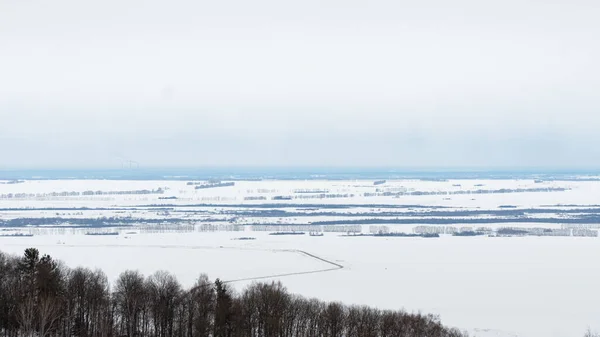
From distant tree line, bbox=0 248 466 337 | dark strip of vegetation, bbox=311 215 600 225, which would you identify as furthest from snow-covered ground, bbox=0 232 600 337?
dark strip of vegetation, bbox=311 215 600 225

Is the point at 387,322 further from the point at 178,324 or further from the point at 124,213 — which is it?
the point at 124,213

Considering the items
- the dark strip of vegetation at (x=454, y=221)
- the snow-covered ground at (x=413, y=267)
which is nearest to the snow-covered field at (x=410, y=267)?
the snow-covered ground at (x=413, y=267)

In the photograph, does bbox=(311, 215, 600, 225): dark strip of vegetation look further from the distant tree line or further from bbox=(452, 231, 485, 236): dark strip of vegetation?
the distant tree line

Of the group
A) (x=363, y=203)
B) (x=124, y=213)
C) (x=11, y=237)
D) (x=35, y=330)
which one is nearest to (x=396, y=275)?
(x=35, y=330)

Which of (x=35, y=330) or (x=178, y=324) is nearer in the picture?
(x=35, y=330)

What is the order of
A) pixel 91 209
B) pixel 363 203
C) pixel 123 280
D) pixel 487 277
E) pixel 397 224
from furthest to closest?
1. pixel 363 203
2. pixel 91 209
3. pixel 397 224
4. pixel 487 277
5. pixel 123 280

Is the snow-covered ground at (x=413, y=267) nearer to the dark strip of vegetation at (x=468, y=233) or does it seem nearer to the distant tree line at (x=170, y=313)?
the dark strip of vegetation at (x=468, y=233)

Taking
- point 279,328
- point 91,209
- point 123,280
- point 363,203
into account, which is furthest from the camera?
point 363,203
